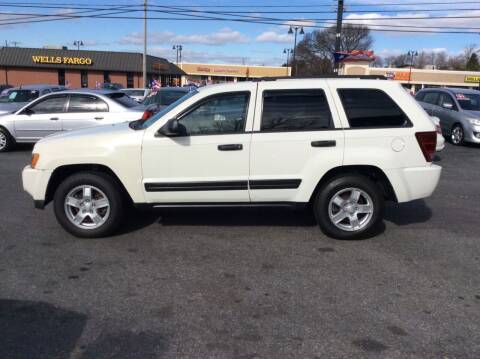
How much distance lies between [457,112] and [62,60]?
5300cm

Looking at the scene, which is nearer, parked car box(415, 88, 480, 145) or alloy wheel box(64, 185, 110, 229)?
alloy wheel box(64, 185, 110, 229)

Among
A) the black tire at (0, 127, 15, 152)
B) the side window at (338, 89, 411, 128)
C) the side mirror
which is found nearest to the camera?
the side mirror

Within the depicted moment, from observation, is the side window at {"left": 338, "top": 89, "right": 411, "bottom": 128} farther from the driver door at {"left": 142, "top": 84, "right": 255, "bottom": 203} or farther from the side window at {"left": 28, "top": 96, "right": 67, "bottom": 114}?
the side window at {"left": 28, "top": 96, "right": 67, "bottom": 114}

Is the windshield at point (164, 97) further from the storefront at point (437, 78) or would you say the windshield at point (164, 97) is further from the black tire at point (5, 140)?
the storefront at point (437, 78)

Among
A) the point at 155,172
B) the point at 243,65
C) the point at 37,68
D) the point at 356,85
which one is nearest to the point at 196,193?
the point at 155,172

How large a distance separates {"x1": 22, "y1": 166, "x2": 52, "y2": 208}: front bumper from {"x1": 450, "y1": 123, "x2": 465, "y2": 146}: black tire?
12132 mm

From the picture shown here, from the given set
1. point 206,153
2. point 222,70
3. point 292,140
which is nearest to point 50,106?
point 206,153

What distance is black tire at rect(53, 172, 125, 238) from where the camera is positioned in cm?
533

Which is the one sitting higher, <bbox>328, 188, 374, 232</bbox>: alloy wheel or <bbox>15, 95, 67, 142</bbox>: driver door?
<bbox>15, 95, 67, 142</bbox>: driver door

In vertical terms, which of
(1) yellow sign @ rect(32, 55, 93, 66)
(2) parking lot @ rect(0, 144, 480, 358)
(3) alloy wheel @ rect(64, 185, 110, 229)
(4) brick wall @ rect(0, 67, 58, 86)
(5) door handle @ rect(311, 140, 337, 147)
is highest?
(1) yellow sign @ rect(32, 55, 93, 66)

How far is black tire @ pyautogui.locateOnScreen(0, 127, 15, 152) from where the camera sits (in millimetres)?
11933

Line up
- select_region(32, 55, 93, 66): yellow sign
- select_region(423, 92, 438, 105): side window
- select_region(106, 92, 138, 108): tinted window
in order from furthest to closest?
select_region(32, 55, 93, 66): yellow sign
select_region(423, 92, 438, 105): side window
select_region(106, 92, 138, 108): tinted window

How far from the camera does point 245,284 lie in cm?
423

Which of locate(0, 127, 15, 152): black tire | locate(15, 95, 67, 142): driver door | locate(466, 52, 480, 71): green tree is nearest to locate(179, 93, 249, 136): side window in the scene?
locate(15, 95, 67, 142): driver door
